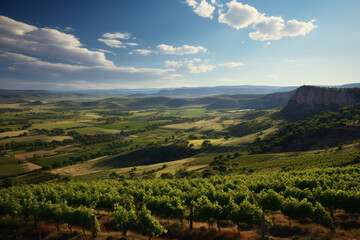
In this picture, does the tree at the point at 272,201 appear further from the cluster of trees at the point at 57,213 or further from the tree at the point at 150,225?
the cluster of trees at the point at 57,213

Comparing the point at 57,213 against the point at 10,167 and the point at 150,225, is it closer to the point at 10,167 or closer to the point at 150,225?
the point at 150,225

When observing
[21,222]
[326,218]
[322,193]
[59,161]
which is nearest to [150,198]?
[21,222]

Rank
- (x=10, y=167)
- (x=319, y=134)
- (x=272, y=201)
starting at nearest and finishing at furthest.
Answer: (x=272, y=201) → (x=319, y=134) → (x=10, y=167)

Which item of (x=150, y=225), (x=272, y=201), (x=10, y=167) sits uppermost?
(x=272, y=201)

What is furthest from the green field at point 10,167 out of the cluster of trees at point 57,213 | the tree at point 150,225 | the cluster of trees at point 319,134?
the cluster of trees at point 319,134

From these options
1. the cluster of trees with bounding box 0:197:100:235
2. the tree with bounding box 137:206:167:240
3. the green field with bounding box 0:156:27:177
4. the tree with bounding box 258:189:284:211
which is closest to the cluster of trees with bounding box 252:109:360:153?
the tree with bounding box 258:189:284:211

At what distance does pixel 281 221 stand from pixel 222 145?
14699 centimetres

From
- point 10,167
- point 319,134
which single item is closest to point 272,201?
point 319,134

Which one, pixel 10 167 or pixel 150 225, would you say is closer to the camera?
pixel 150 225

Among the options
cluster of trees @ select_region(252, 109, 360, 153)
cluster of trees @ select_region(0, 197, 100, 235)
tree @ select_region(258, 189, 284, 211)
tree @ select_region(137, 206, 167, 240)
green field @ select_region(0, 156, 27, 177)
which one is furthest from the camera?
green field @ select_region(0, 156, 27, 177)

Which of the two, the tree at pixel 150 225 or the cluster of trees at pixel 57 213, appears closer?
the tree at pixel 150 225

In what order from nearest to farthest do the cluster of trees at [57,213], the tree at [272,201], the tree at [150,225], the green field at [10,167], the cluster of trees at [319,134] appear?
the tree at [150,225], the cluster of trees at [57,213], the tree at [272,201], the cluster of trees at [319,134], the green field at [10,167]

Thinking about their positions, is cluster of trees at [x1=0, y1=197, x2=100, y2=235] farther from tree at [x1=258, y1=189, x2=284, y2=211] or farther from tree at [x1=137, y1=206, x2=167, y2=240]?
tree at [x1=258, y1=189, x2=284, y2=211]

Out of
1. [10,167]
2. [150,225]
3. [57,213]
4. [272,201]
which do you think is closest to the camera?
[150,225]
